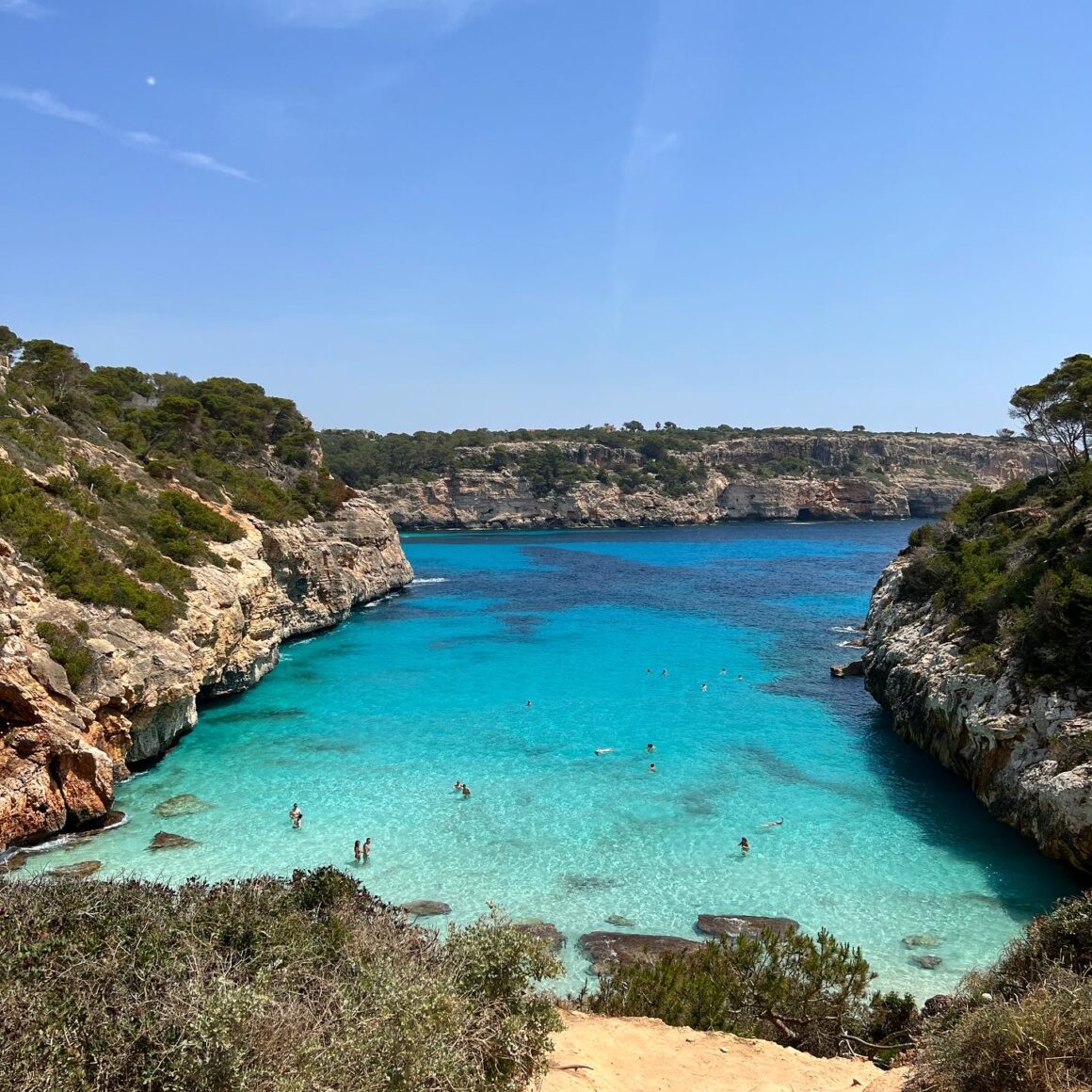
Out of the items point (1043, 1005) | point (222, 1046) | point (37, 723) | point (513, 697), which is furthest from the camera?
point (513, 697)

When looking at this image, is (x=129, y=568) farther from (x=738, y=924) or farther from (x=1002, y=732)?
(x=1002, y=732)

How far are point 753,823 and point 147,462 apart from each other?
30.7 m

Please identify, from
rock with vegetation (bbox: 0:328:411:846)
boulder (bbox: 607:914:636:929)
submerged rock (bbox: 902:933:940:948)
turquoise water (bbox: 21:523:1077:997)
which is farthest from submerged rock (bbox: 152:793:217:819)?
submerged rock (bbox: 902:933:940:948)

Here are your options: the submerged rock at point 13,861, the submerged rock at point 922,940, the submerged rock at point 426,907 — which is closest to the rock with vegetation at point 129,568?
the submerged rock at point 13,861

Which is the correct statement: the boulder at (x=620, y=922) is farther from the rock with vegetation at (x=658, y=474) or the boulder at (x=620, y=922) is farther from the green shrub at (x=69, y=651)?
the rock with vegetation at (x=658, y=474)

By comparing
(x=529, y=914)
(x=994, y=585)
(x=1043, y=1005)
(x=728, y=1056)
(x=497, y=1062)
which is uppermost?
(x=994, y=585)

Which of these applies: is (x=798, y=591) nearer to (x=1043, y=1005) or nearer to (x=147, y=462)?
(x=147, y=462)

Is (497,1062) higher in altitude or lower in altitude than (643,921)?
higher

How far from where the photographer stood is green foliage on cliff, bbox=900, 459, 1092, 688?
16.8 metres

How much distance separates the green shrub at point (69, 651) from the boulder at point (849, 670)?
1046 inches

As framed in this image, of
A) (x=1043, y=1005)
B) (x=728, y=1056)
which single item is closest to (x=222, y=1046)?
(x=728, y=1056)

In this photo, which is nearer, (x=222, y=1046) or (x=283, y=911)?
(x=222, y=1046)

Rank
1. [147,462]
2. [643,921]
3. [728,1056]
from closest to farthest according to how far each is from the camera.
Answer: [728,1056]
[643,921]
[147,462]

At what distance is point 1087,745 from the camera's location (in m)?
14.8
